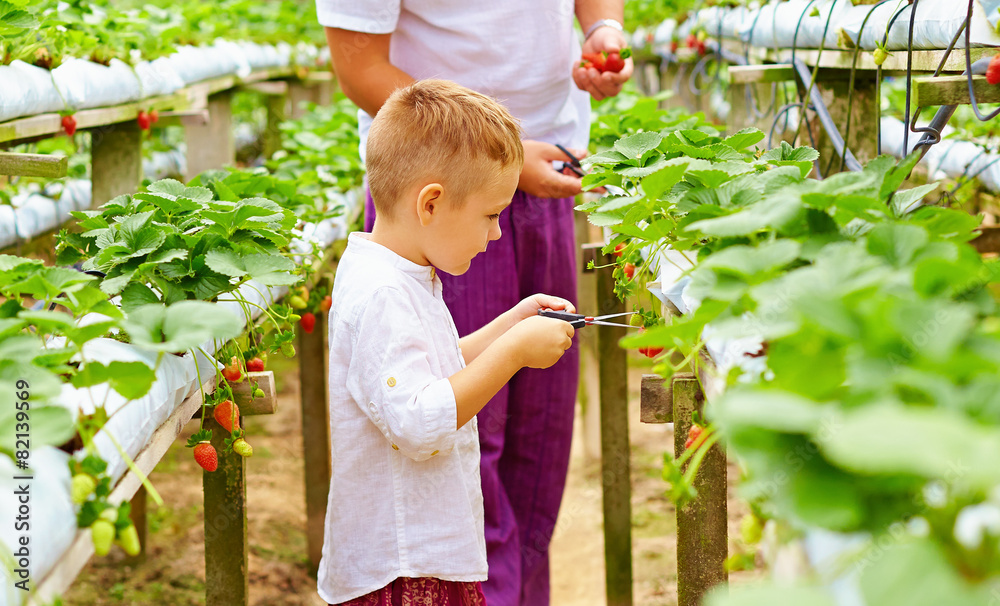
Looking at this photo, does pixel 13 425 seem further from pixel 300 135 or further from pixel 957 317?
pixel 300 135

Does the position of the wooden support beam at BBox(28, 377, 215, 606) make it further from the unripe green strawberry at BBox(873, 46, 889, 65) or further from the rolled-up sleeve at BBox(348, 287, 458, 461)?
the unripe green strawberry at BBox(873, 46, 889, 65)

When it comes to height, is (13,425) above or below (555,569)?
above

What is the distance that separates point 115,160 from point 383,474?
188cm

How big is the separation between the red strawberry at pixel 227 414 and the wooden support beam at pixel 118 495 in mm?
29

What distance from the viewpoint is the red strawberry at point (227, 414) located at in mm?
1274

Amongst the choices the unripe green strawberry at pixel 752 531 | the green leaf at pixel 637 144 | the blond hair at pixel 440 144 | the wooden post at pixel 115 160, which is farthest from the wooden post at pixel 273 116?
the unripe green strawberry at pixel 752 531

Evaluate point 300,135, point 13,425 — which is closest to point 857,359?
point 13,425

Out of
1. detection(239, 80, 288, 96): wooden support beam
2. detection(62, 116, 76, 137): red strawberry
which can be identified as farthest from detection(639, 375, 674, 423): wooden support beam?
detection(239, 80, 288, 96): wooden support beam

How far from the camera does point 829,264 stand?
681 millimetres

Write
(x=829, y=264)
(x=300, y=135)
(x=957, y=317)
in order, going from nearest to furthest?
1. (x=957, y=317)
2. (x=829, y=264)
3. (x=300, y=135)

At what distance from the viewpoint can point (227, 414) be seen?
1.28 meters

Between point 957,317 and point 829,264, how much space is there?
14 cm

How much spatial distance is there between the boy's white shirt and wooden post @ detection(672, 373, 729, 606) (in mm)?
306

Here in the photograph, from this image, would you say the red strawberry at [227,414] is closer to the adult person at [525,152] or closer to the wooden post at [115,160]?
the adult person at [525,152]
